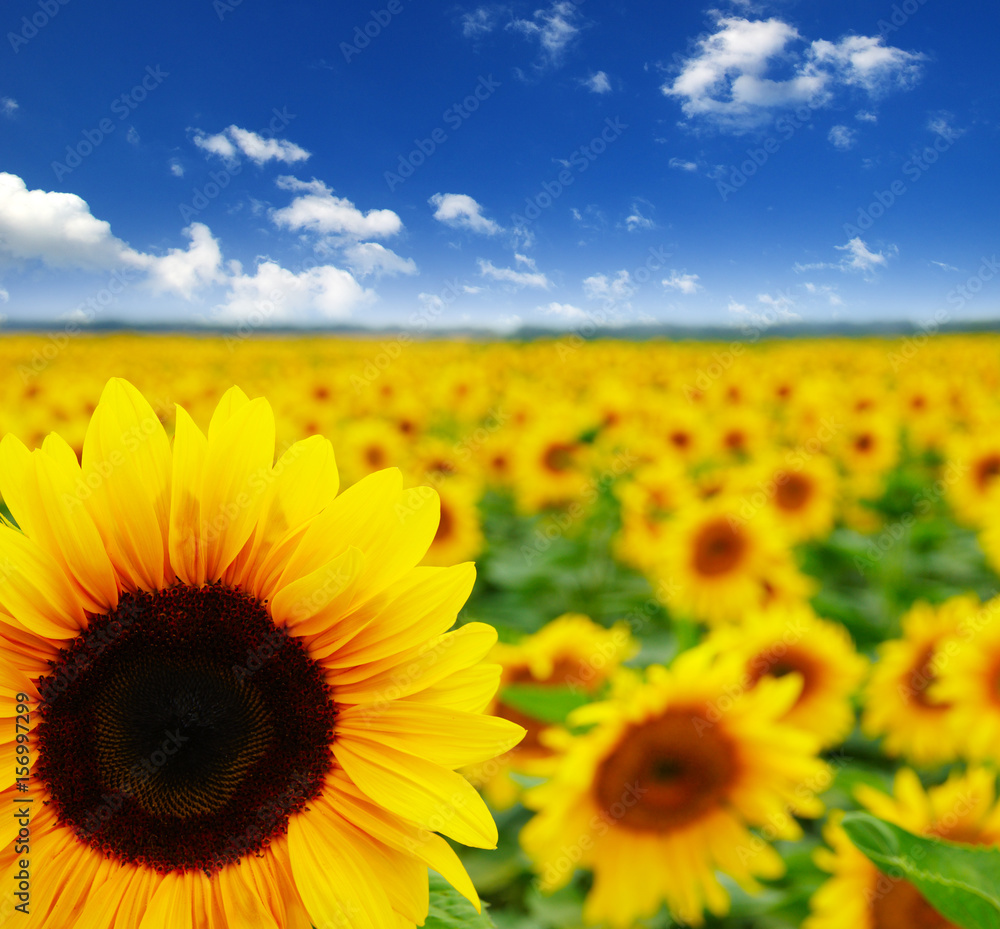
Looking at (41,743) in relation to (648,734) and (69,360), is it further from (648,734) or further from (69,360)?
(69,360)

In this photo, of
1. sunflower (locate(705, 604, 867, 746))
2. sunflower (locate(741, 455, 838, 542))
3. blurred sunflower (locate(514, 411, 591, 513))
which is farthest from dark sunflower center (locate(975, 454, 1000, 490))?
sunflower (locate(705, 604, 867, 746))

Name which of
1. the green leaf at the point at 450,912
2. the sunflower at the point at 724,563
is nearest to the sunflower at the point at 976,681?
the sunflower at the point at 724,563

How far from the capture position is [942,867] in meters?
1.11

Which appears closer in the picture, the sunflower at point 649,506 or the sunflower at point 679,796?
the sunflower at point 679,796

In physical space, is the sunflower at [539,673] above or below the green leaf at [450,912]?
below

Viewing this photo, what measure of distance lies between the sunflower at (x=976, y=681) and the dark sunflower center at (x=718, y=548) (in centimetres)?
193

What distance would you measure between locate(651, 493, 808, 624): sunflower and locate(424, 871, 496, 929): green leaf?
4.18 metres

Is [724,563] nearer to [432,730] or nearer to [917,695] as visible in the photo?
[917,695]

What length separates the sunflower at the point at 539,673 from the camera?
2.97 meters

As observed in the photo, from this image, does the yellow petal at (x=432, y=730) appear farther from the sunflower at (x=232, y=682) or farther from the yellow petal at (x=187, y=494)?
the yellow petal at (x=187, y=494)

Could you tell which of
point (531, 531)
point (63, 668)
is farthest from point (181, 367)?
point (63, 668)

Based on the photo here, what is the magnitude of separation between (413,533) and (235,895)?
0.54 meters

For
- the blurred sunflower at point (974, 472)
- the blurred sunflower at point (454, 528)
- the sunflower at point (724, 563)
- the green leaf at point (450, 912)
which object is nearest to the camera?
the green leaf at point (450, 912)

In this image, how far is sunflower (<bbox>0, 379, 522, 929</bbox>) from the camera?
983 millimetres
